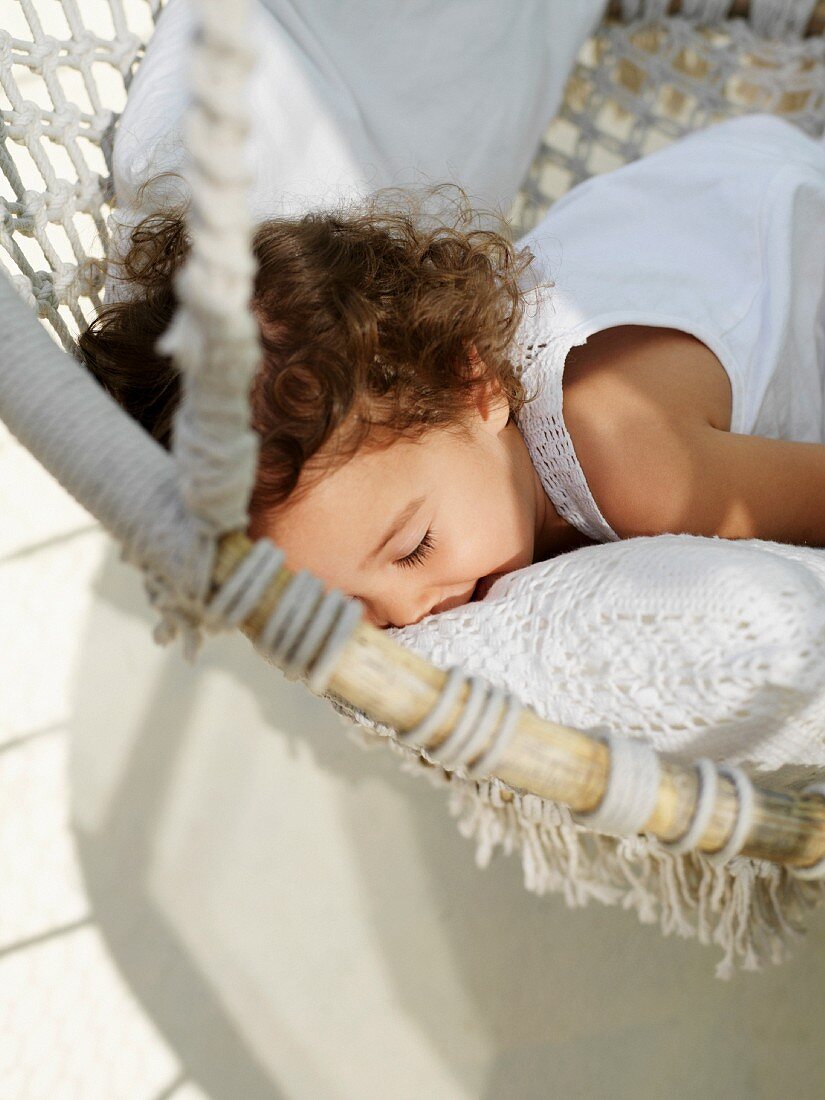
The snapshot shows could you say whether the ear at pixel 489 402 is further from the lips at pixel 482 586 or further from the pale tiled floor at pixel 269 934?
the pale tiled floor at pixel 269 934

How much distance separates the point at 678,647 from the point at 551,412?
0.28 metres

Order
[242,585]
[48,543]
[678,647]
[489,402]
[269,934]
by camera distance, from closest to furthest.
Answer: [242,585]
[678,647]
[489,402]
[269,934]
[48,543]

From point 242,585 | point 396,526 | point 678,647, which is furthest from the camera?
point 396,526

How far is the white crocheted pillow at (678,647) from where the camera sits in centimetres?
46

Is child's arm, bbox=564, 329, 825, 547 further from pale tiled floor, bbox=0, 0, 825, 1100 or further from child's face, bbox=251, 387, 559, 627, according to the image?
pale tiled floor, bbox=0, 0, 825, 1100

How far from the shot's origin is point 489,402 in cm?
71

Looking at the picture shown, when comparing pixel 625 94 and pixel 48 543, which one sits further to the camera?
pixel 48 543

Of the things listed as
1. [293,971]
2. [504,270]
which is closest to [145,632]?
[293,971]

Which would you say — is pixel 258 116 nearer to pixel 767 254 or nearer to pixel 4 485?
pixel 767 254

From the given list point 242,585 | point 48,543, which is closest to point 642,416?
point 242,585

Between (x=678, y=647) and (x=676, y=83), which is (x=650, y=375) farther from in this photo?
(x=676, y=83)

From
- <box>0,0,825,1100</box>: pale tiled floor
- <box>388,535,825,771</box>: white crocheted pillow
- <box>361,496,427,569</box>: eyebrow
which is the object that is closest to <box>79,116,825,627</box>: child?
<box>361,496,427,569</box>: eyebrow

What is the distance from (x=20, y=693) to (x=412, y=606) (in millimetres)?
655

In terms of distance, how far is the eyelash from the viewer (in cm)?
62
